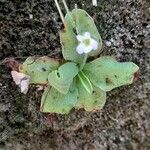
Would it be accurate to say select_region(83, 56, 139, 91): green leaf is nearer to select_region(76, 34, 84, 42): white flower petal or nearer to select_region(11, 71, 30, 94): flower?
select_region(76, 34, 84, 42): white flower petal

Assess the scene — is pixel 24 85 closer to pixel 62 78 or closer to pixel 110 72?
pixel 62 78

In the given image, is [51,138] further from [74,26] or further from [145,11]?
[145,11]

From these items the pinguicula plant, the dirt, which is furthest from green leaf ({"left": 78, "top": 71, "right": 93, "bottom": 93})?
the dirt

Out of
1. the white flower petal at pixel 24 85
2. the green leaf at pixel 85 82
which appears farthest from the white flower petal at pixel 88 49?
the white flower petal at pixel 24 85

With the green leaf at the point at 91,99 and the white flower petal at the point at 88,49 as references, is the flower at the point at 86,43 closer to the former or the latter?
the white flower petal at the point at 88,49

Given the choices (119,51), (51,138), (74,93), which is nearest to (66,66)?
(74,93)
